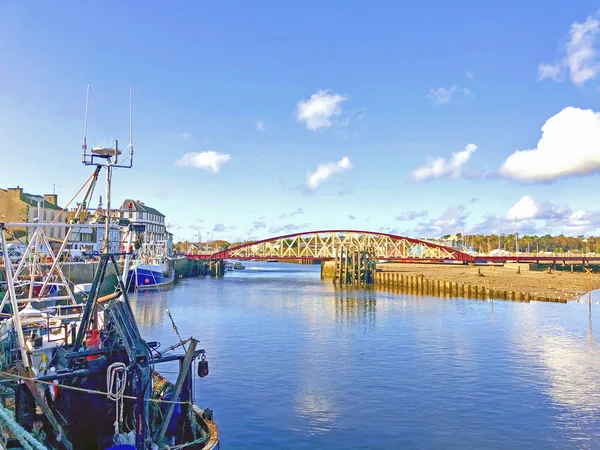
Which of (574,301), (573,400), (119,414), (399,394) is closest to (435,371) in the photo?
(399,394)

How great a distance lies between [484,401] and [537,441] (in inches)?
167

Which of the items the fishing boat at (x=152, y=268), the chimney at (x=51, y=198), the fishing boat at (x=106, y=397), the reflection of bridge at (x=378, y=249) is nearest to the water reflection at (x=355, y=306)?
the fishing boat at (x=152, y=268)

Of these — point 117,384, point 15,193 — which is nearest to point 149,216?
point 15,193

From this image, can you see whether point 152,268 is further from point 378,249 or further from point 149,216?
point 378,249

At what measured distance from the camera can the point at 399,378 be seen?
26328mm

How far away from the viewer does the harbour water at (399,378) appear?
19.0 metres

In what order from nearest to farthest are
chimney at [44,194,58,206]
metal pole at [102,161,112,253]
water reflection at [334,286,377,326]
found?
1. metal pole at [102,161,112,253]
2. water reflection at [334,286,377,326]
3. chimney at [44,194,58,206]

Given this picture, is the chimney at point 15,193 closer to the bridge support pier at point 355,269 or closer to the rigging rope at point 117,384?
the bridge support pier at point 355,269

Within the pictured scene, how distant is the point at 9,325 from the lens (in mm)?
19000

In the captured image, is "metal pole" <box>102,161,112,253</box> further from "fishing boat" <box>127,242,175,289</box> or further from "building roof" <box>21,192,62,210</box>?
"building roof" <box>21,192,62,210</box>

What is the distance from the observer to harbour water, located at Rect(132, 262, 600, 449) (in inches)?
749

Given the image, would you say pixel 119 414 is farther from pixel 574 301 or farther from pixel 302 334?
pixel 574 301

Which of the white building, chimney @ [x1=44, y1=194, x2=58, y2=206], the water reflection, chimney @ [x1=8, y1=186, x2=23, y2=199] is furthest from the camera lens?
the white building

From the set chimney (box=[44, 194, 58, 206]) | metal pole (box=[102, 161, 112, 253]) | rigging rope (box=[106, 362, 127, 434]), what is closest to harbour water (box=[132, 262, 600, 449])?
rigging rope (box=[106, 362, 127, 434])
